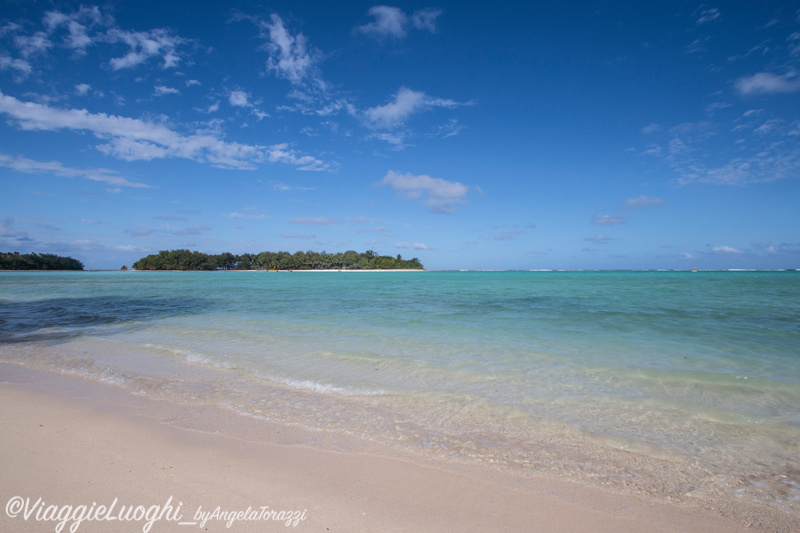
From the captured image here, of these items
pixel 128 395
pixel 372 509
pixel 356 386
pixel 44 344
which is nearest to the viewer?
pixel 372 509

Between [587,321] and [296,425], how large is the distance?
423 inches

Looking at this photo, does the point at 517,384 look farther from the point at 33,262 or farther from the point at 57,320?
the point at 33,262

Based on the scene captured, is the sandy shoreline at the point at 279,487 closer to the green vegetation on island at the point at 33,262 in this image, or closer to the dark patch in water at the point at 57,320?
the dark patch in water at the point at 57,320

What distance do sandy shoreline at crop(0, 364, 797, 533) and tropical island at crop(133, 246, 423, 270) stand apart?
16762cm

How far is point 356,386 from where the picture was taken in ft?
17.5

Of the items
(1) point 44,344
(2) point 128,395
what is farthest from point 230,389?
(1) point 44,344

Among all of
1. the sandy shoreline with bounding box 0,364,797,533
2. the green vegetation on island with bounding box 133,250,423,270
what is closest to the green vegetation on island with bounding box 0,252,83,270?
the green vegetation on island with bounding box 133,250,423,270

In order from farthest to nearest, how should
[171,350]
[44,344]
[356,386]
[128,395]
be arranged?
[44,344]
[171,350]
[356,386]
[128,395]

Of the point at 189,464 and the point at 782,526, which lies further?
the point at 189,464

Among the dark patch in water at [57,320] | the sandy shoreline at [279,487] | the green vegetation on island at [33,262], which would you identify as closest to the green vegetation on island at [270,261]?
the green vegetation on island at [33,262]

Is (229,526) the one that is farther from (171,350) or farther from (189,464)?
(171,350)

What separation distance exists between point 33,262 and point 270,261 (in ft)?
289

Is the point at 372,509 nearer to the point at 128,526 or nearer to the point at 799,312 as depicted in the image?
the point at 128,526

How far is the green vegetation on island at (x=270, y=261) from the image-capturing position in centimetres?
15750
